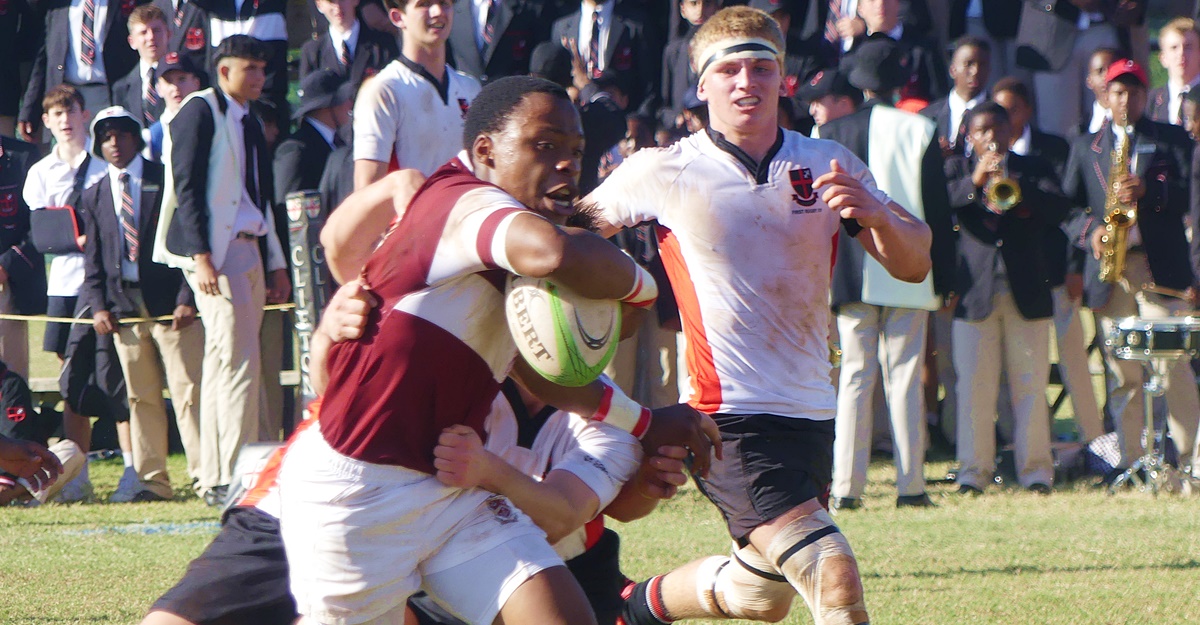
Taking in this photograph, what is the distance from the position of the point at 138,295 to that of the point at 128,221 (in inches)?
18.7

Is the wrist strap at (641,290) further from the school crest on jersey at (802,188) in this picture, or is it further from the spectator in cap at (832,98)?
the spectator in cap at (832,98)

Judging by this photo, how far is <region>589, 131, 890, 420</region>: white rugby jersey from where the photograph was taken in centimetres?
498

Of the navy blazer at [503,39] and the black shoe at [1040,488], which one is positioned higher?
the navy blazer at [503,39]

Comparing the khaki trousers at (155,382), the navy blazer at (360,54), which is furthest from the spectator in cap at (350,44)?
the khaki trousers at (155,382)

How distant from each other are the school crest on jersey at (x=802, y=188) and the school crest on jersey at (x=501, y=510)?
174 cm

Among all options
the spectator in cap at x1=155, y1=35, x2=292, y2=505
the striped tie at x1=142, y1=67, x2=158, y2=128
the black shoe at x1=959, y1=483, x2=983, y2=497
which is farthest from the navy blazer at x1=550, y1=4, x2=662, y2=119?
the black shoe at x1=959, y1=483, x2=983, y2=497

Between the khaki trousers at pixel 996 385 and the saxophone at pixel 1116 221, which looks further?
the saxophone at pixel 1116 221

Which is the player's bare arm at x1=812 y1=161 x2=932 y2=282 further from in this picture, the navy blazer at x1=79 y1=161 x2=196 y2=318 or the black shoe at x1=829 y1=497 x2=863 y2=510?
the navy blazer at x1=79 y1=161 x2=196 y2=318

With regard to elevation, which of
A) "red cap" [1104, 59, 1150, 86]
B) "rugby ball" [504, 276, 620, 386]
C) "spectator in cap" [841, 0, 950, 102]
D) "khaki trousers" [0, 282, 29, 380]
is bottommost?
"khaki trousers" [0, 282, 29, 380]

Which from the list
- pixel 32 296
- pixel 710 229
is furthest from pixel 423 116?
pixel 32 296

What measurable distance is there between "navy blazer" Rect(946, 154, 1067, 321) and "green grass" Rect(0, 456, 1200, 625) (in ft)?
3.95

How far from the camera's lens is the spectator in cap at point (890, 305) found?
8.85 m

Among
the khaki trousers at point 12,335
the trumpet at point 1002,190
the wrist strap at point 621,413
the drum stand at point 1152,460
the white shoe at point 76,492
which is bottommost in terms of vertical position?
the white shoe at point 76,492

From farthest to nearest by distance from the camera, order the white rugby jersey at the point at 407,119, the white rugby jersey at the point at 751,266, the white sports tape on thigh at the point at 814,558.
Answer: the white rugby jersey at the point at 407,119 → the white rugby jersey at the point at 751,266 → the white sports tape on thigh at the point at 814,558
